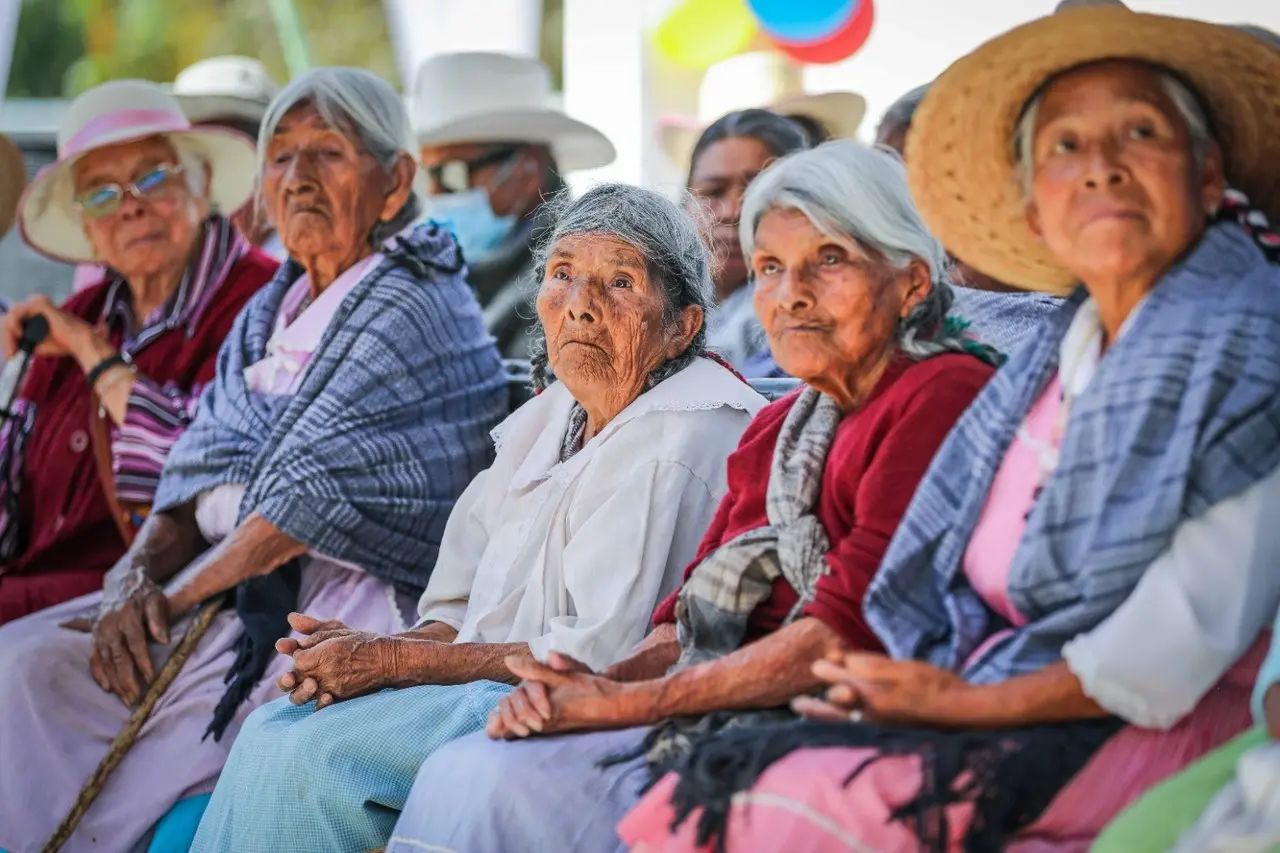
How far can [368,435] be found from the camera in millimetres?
3988

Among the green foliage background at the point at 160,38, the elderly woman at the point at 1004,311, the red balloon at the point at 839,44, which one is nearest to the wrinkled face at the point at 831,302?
the elderly woman at the point at 1004,311

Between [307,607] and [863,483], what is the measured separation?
6.15 feet

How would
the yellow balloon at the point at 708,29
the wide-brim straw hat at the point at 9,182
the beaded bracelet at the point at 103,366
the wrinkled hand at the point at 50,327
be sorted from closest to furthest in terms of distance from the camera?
the beaded bracelet at the point at 103,366 → the wrinkled hand at the point at 50,327 → the wide-brim straw hat at the point at 9,182 → the yellow balloon at the point at 708,29

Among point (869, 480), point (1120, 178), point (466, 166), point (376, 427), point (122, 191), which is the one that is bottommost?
point (376, 427)

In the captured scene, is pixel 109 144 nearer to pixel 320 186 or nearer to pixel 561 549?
pixel 320 186

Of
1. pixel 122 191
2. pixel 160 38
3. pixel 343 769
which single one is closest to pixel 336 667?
pixel 343 769

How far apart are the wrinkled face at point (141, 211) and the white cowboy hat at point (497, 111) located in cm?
148

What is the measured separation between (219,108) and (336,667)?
3.40 metres

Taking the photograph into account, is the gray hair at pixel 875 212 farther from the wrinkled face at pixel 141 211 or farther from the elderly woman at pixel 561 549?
the wrinkled face at pixel 141 211

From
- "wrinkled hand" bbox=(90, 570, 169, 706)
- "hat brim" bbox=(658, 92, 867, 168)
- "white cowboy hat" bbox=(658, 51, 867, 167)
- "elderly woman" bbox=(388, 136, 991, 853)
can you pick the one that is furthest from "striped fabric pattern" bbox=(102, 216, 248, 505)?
"elderly woman" bbox=(388, 136, 991, 853)

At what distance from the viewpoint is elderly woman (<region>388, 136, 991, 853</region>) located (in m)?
2.59

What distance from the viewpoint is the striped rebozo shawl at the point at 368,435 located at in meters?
3.93

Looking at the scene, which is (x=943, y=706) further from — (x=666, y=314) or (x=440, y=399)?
(x=440, y=399)

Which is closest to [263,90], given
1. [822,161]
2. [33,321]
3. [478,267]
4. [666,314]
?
[478,267]
